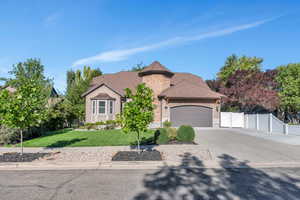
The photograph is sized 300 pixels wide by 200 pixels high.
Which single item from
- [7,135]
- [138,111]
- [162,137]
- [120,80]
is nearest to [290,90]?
[162,137]

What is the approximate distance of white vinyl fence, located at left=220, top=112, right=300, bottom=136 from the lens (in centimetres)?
1334

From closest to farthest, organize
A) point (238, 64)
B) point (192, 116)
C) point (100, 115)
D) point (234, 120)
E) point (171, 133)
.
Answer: point (171, 133)
point (192, 116)
point (100, 115)
point (234, 120)
point (238, 64)

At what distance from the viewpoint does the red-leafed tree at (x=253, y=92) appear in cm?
2020

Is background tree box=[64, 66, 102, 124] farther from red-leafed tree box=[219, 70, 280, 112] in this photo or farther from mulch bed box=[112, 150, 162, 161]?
red-leafed tree box=[219, 70, 280, 112]

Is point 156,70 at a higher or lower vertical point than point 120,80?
higher

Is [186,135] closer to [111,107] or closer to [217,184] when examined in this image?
[217,184]

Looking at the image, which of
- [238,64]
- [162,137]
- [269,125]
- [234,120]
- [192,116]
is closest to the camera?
[162,137]

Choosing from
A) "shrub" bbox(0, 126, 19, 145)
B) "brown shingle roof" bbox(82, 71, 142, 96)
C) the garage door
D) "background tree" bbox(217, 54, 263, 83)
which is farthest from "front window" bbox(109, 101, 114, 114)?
"background tree" bbox(217, 54, 263, 83)

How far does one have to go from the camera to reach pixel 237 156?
7340mm

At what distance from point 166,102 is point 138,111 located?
12.1 metres

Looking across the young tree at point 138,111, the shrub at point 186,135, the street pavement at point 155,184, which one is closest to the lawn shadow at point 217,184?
the street pavement at point 155,184

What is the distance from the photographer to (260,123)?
54.5 feet

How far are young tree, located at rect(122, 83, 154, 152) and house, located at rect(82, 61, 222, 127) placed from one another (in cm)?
1127

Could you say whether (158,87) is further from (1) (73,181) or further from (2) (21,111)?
(1) (73,181)
